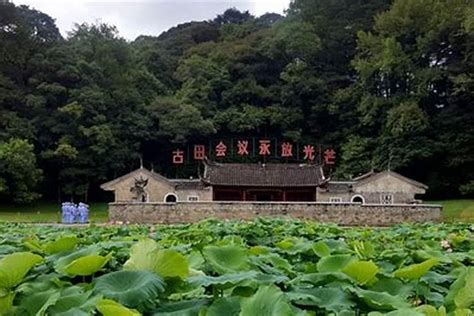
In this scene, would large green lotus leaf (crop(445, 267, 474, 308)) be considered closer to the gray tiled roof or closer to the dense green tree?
the gray tiled roof

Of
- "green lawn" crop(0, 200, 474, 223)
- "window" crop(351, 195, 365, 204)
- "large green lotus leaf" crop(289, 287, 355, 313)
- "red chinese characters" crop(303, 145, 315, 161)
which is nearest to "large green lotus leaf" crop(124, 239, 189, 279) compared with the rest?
"large green lotus leaf" crop(289, 287, 355, 313)

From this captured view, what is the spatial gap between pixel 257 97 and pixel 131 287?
123 ft

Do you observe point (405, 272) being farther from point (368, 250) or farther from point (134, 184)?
point (134, 184)

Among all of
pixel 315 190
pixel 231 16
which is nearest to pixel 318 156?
pixel 315 190

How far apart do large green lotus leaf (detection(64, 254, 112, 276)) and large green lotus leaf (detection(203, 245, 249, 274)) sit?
34 cm

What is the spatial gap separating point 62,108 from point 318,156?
44.4 feet

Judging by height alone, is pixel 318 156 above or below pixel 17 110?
below

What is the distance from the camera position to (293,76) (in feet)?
123

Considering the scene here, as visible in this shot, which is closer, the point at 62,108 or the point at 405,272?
the point at 405,272

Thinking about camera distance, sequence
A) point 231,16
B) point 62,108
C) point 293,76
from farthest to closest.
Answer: point 231,16 < point 293,76 < point 62,108

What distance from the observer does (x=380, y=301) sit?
1.44m

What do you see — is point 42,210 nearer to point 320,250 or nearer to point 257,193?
point 257,193

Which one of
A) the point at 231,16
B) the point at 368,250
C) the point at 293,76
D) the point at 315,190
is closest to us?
the point at 368,250

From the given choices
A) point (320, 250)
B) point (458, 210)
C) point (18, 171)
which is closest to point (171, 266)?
point (320, 250)
